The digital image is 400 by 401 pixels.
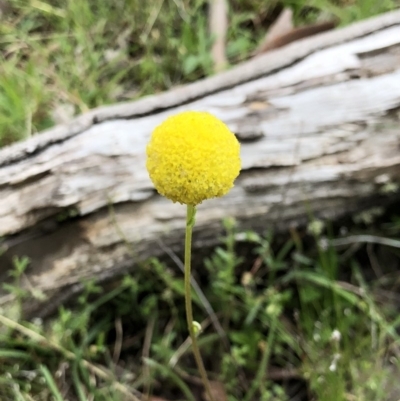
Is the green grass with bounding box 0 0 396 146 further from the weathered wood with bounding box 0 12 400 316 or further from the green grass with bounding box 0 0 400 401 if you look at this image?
the weathered wood with bounding box 0 12 400 316

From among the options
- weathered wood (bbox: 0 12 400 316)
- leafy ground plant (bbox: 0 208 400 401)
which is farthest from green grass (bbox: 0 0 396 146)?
leafy ground plant (bbox: 0 208 400 401)

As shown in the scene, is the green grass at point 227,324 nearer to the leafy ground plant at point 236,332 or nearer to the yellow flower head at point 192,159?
the leafy ground plant at point 236,332

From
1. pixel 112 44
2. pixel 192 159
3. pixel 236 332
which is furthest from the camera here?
pixel 112 44

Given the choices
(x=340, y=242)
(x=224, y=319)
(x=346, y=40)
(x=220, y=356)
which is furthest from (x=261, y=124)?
(x=220, y=356)

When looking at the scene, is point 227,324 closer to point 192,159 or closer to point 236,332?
point 236,332

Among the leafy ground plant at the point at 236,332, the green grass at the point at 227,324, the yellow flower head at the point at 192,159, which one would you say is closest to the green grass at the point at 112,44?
the green grass at the point at 227,324

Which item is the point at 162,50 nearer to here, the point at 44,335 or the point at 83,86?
the point at 83,86

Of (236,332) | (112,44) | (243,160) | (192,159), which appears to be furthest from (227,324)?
(112,44)
